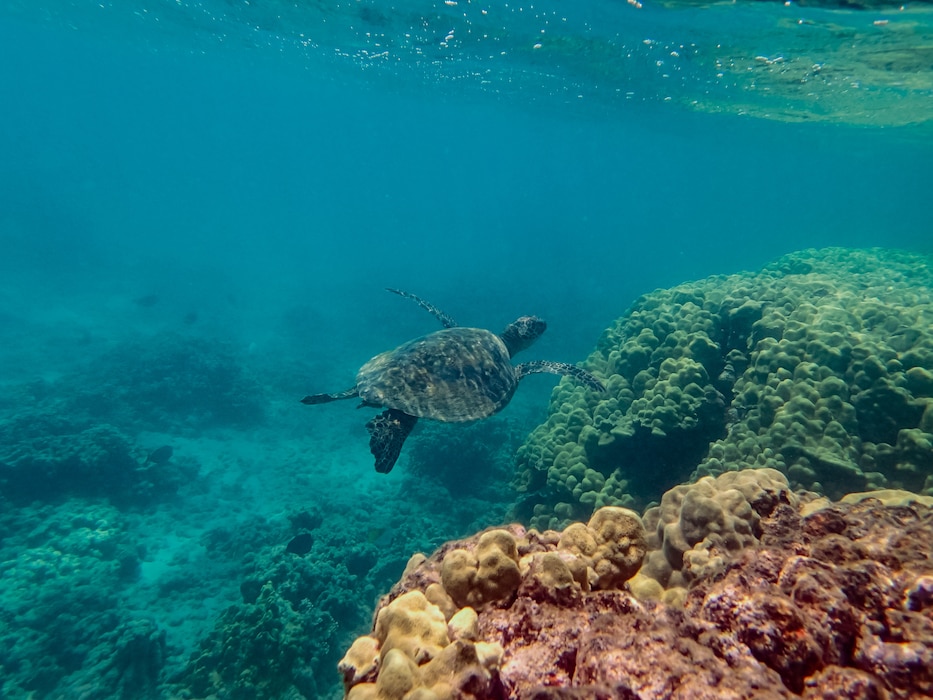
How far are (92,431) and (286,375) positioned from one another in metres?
8.80

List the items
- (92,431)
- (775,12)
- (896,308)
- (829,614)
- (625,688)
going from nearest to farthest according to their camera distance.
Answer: (625,688) → (829,614) → (896,308) → (775,12) → (92,431)

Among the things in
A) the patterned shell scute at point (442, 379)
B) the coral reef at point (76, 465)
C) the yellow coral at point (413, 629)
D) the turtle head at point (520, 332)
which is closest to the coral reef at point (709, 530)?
the yellow coral at point (413, 629)

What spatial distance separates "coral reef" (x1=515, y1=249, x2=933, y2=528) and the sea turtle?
124cm

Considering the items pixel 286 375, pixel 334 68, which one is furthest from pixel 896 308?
pixel 334 68

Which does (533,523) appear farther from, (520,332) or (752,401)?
(520,332)

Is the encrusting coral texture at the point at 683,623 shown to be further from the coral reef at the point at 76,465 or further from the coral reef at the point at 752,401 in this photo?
the coral reef at the point at 76,465

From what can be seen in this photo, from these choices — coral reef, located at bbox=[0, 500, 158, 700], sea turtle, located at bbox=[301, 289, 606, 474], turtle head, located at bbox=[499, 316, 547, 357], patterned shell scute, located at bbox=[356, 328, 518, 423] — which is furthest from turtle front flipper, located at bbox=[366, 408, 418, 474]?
coral reef, located at bbox=[0, 500, 158, 700]

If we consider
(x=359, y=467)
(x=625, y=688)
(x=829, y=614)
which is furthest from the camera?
(x=359, y=467)

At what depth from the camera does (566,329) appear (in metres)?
31.8

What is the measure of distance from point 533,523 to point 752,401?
406 cm

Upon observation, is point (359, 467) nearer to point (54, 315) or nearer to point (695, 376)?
point (695, 376)

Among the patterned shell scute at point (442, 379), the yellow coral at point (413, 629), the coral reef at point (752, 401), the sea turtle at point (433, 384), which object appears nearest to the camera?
the yellow coral at point (413, 629)

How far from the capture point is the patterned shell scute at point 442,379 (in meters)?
7.54

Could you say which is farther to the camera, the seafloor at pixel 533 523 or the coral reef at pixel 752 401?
the coral reef at pixel 752 401
